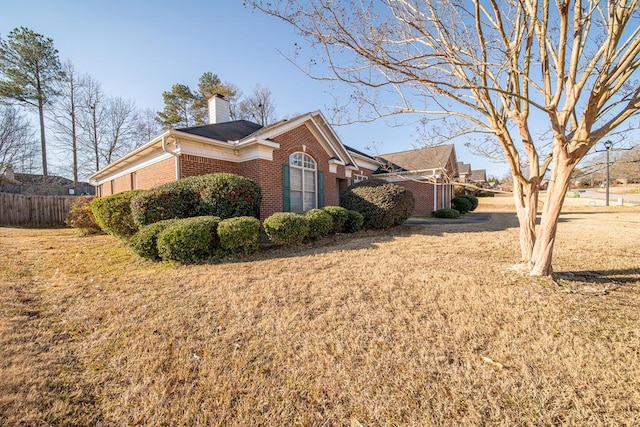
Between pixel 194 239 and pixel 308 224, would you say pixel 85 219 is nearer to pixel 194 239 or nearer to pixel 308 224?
pixel 194 239

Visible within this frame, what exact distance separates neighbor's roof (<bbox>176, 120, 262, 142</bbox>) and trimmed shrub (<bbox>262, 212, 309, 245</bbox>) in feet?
14.4

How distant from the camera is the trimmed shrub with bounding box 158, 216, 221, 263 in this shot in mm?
5547

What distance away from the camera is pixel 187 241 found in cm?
557

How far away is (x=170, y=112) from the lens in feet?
85.1

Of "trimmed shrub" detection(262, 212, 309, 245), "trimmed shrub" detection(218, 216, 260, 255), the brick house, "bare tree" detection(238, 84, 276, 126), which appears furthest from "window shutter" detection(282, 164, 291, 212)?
"bare tree" detection(238, 84, 276, 126)

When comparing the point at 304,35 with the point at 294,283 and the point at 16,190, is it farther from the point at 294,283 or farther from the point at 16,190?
the point at 16,190

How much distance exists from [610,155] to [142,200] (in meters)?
10.5

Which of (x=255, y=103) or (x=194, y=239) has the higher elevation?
(x=255, y=103)

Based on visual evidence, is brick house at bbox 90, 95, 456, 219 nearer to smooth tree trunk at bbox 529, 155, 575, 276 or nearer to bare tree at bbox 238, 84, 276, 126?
smooth tree trunk at bbox 529, 155, 575, 276

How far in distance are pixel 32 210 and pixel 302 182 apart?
1637cm

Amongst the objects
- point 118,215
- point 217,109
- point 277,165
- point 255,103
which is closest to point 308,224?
point 277,165

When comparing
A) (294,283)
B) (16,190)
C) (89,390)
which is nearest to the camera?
(89,390)

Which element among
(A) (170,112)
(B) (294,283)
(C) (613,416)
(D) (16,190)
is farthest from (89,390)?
(A) (170,112)

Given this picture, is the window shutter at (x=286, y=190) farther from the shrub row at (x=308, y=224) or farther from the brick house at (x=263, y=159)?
the shrub row at (x=308, y=224)
